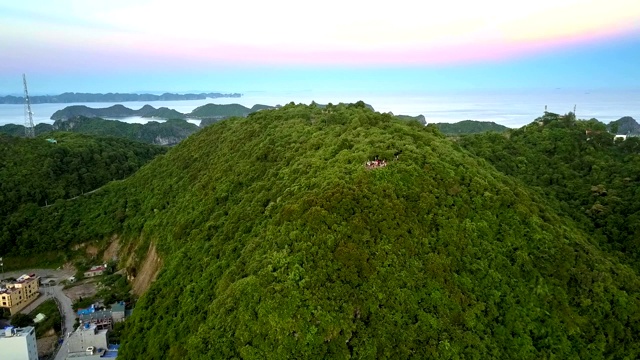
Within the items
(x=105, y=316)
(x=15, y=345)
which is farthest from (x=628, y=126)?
(x=15, y=345)

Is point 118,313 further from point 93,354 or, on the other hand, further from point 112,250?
point 112,250

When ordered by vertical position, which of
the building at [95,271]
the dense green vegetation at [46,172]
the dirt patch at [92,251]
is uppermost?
the dense green vegetation at [46,172]

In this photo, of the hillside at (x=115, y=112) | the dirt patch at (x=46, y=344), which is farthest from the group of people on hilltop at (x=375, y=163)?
the hillside at (x=115, y=112)

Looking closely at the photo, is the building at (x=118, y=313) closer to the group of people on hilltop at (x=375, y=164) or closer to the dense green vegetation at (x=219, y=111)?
the group of people on hilltop at (x=375, y=164)

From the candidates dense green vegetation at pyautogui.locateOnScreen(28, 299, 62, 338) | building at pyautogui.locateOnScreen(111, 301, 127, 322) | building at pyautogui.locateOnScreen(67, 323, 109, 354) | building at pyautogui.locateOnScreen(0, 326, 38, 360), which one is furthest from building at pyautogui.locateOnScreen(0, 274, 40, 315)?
building at pyautogui.locateOnScreen(67, 323, 109, 354)

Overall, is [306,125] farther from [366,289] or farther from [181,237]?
[366,289]

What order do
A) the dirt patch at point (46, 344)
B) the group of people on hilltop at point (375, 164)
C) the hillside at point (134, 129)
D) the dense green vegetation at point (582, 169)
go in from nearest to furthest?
the group of people on hilltop at point (375, 164)
the dirt patch at point (46, 344)
the dense green vegetation at point (582, 169)
the hillside at point (134, 129)
